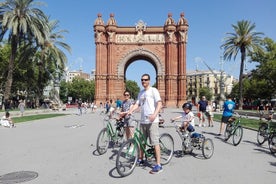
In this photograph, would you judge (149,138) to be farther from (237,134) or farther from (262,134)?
(262,134)

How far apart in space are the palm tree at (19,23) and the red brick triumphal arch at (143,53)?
21.1m

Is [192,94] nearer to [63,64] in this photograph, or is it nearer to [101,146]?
Answer: [63,64]

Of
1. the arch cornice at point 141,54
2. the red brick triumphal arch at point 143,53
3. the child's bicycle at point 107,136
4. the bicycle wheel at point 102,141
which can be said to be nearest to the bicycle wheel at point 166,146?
the child's bicycle at point 107,136

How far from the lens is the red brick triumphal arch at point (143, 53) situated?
4962 centimetres

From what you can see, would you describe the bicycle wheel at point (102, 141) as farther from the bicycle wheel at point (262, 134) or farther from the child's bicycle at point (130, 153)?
the bicycle wheel at point (262, 134)

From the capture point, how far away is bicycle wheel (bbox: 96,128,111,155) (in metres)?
7.83

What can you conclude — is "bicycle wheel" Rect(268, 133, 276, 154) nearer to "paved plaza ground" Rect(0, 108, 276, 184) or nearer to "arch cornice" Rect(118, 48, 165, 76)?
"paved plaza ground" Rect(0, 108, 276, 184)

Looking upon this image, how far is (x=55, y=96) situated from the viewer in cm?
4472

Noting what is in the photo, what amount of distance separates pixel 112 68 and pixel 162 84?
9.81 m

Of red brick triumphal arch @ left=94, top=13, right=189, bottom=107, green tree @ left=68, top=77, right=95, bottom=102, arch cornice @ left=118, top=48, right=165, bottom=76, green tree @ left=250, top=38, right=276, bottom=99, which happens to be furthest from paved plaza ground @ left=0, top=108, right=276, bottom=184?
green tree @ left=68, top=77, right=95, bottom=102

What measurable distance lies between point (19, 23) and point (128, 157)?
26295 millimetres

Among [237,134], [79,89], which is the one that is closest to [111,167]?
[237,134]

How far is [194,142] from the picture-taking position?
7625 millimetres

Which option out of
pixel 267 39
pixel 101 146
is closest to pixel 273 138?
pixel 101 146
